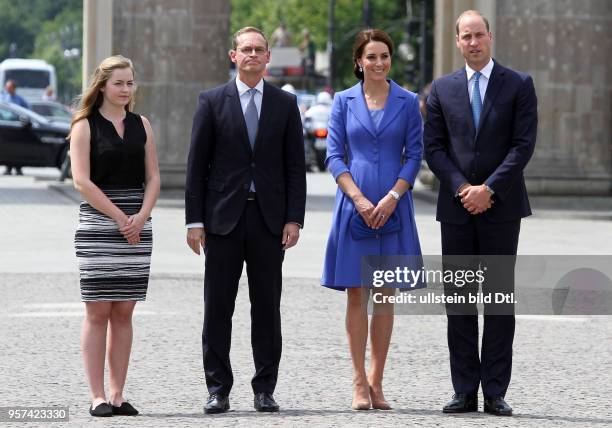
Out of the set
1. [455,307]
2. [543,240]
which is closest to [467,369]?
[455,307]

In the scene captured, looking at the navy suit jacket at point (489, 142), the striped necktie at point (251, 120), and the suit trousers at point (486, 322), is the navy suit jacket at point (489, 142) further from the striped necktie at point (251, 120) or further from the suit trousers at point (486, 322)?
the striped necktie at point (251, 120)

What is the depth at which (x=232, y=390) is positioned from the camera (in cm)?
934

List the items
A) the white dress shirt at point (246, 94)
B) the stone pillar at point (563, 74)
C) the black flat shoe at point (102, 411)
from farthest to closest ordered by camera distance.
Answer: the stone pillar at point (563, 74), the white dress shirt at point (246, 94), the black flat shoe at point (102, 411)

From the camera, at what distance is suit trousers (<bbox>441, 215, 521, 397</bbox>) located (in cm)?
855

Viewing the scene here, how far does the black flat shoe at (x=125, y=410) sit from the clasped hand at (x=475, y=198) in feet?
5.71

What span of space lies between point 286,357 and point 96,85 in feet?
8.83

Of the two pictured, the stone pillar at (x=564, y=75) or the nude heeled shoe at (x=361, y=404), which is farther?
the stone pillar at (x=564, y=75)

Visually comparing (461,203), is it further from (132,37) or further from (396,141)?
(132,37)

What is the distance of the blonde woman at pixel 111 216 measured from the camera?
8414 mm

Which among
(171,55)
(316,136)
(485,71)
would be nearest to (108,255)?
(485,71)

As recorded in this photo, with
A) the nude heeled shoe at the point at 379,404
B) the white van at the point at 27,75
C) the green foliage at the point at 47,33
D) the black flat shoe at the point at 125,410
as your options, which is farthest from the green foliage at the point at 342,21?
the black flat shoe at the point at 125,410

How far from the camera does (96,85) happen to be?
848 centimetres

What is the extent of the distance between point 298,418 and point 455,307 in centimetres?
90

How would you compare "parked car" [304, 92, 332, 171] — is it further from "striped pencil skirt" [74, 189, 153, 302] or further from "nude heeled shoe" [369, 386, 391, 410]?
"striped pencil skirt" [74, 189, 153, 302]
